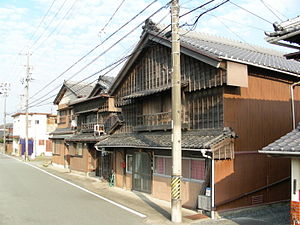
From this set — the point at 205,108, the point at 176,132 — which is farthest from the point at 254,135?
the point at 176,132

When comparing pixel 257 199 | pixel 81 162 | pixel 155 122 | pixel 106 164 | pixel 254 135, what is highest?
pixel 155 122

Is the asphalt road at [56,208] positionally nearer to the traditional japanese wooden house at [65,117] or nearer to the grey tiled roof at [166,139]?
the grey tiled roof at [166,139]

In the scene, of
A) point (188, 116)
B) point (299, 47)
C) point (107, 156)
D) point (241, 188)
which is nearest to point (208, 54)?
point (188, 116)

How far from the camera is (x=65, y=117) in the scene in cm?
3616

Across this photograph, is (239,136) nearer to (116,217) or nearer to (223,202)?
(223,202)

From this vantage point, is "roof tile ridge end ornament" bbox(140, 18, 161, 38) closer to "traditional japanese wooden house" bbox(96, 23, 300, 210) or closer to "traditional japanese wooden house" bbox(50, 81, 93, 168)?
"traditional japanese wooden house" bbox(96, 23, 300, 210)

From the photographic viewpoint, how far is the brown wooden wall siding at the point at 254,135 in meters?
13.4

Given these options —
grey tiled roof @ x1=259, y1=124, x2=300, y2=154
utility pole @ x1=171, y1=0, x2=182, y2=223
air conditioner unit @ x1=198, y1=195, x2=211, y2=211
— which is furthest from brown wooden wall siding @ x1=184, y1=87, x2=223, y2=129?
grey tiled roof @ x1=259, y1=124, x2=300, y2=154

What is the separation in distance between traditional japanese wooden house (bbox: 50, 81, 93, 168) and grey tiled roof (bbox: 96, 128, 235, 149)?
1365 centimetres

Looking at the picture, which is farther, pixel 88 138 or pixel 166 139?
pixel 88 138

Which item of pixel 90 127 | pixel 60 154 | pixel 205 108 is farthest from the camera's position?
pixel 60 154

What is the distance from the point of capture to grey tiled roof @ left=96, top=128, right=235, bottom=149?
1304 centimetres

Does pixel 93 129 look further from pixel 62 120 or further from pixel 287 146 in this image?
pixel 287 146

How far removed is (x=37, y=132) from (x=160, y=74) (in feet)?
156
